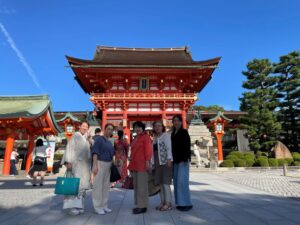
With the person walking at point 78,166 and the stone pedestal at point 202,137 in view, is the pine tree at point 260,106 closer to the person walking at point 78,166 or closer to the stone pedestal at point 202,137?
the stone pedestal at point 202,137

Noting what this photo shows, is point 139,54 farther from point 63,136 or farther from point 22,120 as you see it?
point 22,120

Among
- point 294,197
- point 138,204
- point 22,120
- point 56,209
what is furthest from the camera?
point 22,120

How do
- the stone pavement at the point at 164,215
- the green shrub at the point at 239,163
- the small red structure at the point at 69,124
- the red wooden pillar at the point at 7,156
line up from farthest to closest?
1. the small red structure at the point at 69,124
2. the green shrub at the point at 239,163
3. the red wooden pillar at the point at 7,156
4. the stone pavement at the point at 164,215

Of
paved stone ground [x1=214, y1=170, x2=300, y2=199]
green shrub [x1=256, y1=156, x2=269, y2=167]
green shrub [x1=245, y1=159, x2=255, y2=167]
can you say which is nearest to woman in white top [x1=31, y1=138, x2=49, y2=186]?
paved stone ground [x1=214, y1=170, x2=300, y2=199]

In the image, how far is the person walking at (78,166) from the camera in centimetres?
417

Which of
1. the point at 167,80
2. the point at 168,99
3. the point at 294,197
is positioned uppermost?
the point at 167,80

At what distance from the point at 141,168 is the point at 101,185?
0.79m

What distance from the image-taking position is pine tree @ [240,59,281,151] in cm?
2214

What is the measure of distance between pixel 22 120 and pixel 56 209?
847cm

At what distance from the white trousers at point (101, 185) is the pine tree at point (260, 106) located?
2027 cm

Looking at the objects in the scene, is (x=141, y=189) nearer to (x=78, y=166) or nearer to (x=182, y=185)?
(x=182, y=185)

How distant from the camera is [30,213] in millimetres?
4395

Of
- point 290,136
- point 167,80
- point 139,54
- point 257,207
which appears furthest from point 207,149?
point 257,207

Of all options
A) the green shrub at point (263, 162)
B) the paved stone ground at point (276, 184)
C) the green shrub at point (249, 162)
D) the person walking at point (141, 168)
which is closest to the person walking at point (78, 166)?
the person walking at point (141, 168)
